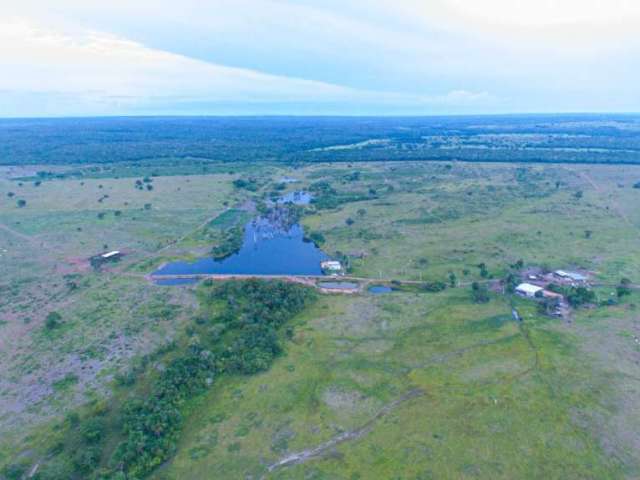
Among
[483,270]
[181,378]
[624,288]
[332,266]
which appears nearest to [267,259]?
[332,266]

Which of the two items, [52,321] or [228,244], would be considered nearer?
[52,321]

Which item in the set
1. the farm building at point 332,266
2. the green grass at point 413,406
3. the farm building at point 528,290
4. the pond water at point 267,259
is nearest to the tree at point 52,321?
the pond water at point 267,259

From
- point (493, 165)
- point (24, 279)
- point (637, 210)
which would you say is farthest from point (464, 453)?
point (493, 165)

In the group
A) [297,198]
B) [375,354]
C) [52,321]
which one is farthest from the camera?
[297,198]

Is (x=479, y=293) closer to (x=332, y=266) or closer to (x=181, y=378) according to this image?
(x=332, y=266)

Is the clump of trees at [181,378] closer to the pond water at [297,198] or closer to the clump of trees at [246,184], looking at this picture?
the pond water at [297,198]

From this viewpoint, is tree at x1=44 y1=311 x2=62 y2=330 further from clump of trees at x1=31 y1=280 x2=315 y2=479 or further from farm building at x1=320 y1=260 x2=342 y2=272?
farm building at x1=320 y1=260 x2=342 y2=272

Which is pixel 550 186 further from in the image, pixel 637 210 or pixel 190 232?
pixel 190 232

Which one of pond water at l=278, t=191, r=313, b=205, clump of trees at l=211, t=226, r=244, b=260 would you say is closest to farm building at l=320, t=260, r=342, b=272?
clump of trees at l=211, t=226, r=244, b=260
